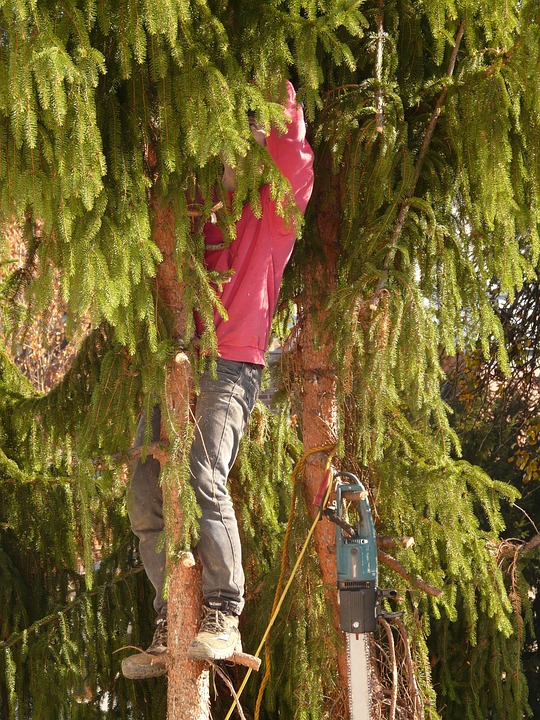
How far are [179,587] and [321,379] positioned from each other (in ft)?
3.70

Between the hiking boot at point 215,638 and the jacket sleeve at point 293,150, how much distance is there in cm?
135

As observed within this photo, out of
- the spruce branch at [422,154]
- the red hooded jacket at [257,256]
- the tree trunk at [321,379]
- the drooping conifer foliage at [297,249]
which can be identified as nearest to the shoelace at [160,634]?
the drooping conifer foliage at [297,249]

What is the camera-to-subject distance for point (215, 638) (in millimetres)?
2723

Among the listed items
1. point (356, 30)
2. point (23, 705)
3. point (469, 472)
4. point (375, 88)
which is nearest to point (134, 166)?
point (356, 30)

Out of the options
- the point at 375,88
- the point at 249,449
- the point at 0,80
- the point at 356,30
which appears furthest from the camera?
the point at 249,449

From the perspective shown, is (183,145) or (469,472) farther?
(469,472)

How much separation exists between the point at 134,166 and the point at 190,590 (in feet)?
4.21

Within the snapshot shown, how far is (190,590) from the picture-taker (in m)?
2.85

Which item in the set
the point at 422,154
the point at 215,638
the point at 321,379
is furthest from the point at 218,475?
the point at 422,154

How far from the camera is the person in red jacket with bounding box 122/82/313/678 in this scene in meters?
2.81

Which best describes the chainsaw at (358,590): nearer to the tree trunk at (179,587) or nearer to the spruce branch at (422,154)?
the tree trunk at (179,587)

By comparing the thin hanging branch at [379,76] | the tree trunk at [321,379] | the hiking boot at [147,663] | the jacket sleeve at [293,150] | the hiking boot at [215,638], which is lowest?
the hiking boot at [147,663]

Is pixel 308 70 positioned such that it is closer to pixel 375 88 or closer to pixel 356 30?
pixel 356 30

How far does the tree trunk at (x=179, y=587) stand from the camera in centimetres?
281
